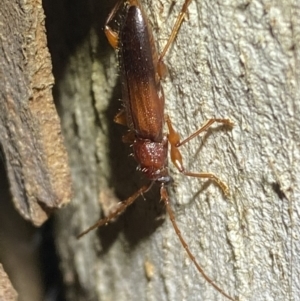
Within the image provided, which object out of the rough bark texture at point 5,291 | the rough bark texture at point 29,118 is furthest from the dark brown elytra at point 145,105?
the rough bark texture at point 5,291

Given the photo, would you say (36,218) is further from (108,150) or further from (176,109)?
(176,109)

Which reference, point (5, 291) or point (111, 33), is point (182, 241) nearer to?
point (5, 291)

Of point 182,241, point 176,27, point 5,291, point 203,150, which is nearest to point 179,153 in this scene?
point 203,150

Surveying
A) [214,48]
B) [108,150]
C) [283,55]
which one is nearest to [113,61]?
[108,150]

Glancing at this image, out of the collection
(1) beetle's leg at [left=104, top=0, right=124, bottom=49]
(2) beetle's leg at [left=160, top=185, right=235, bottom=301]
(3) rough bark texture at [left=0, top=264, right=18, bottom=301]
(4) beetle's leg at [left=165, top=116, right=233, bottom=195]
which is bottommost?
(3) rough bark texture at [left=0, top=264, right=18, bottom=301]

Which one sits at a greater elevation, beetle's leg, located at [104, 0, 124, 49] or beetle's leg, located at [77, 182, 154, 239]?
beetle's leg, located at [104, 0, 124, 49]

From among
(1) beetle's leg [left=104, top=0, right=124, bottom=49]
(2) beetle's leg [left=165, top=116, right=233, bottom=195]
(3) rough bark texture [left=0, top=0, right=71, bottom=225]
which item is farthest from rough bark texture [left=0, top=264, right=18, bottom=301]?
(1) beetle's leg [left=104, top=0, right=124, bottom=49]

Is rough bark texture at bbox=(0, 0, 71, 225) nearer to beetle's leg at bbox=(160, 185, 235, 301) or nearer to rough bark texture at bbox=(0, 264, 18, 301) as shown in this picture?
rough bark texture at bbox=(0, 264, 18, 301)

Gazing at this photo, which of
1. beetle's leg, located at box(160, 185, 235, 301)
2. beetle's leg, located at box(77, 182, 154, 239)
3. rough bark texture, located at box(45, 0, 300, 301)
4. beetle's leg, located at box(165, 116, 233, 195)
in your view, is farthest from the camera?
beetle's leg, located at box(77, 182, 154, 239)
